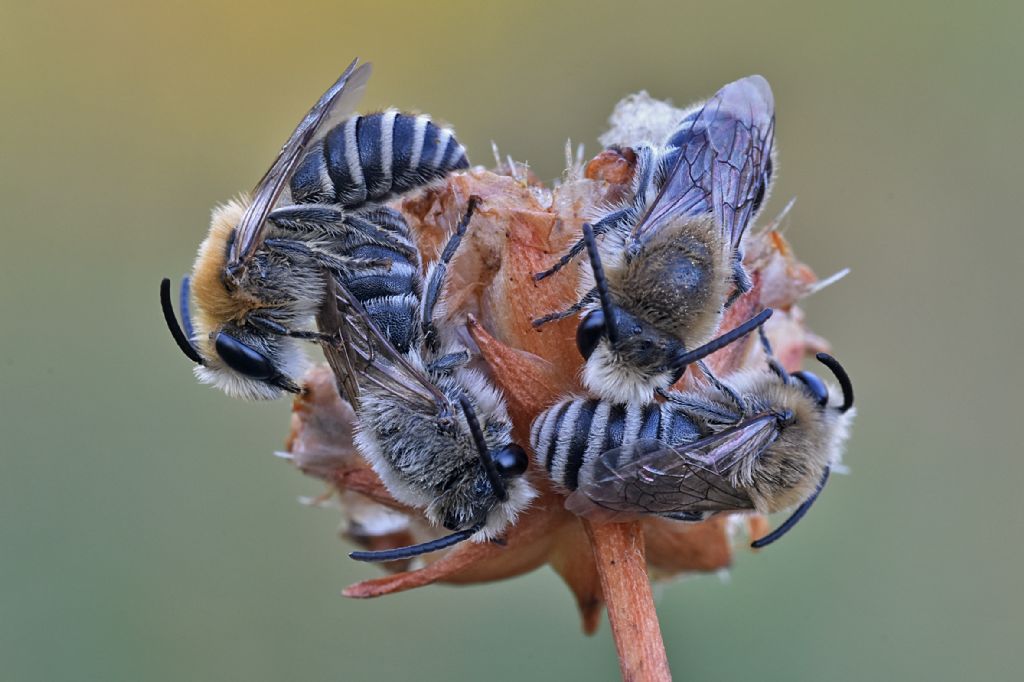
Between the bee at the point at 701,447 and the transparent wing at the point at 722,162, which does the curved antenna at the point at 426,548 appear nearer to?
the bee at the point at 701,447

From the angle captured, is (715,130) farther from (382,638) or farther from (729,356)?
(382,638)

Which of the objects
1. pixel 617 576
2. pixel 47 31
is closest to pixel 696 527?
pixel 617 576

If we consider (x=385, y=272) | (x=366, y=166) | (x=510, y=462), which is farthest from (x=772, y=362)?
(x=366, y=166)

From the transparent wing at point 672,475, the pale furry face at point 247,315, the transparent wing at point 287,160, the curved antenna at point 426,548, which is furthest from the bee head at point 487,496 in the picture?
the transparent wing at point 287,160

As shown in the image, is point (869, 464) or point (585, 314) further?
point (869, 464)

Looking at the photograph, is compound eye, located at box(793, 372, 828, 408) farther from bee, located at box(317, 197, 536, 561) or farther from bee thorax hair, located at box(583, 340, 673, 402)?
bee, located at box(317, 197, 536, 561)

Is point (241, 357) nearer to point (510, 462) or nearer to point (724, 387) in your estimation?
point (510, 462)
